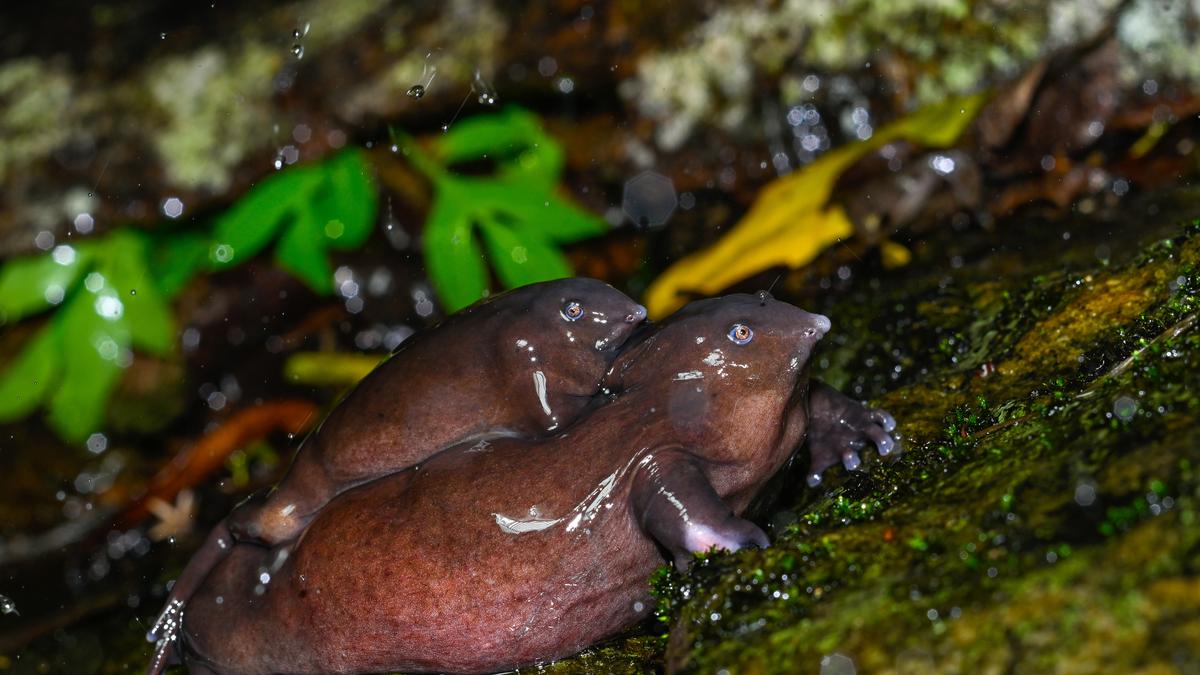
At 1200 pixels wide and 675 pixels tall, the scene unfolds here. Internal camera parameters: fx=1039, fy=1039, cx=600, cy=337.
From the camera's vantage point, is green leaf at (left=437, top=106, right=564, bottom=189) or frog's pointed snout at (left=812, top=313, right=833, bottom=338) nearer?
frog's pointed snout at (left=812, top=313, right=833, bottom=338)

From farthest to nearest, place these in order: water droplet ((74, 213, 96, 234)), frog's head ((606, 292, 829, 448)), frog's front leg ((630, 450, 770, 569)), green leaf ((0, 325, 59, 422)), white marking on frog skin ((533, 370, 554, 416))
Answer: water droplet ((74, 213, 96, 234)), green leaf ((0, 325, 59, 422)), white marking on frog skin ((533, 370, 554, 416)), frog's head ((606, 292, 829, 448)), frog's front leg ((630, 450, 770, 569))

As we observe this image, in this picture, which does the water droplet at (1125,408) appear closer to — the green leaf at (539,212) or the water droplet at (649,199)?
the green leaf at (539,212)

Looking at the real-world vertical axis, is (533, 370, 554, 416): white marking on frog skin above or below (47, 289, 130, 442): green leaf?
above

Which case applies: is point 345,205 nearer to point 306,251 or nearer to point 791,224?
point 306,251

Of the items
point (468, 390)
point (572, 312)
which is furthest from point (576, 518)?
point (572, 312)

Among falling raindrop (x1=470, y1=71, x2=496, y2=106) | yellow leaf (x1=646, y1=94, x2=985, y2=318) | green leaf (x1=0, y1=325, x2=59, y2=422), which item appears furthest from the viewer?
falling raindrop (x1=470, y1=71, x2=496, y2=106)

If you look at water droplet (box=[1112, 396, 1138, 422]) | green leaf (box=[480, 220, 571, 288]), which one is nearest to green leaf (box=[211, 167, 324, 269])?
green leaf (box=[480, 220, 571, 288])

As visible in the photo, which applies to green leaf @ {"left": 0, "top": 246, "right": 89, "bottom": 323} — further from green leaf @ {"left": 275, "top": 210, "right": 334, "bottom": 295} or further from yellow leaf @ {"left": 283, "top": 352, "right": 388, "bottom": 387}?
green leaf @ {"left": 275, "top": 210, "right": 334, "bottom": 295}

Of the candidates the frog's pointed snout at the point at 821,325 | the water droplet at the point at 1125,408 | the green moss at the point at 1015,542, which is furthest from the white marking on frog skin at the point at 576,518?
the water droplet at the point at 1125,408
